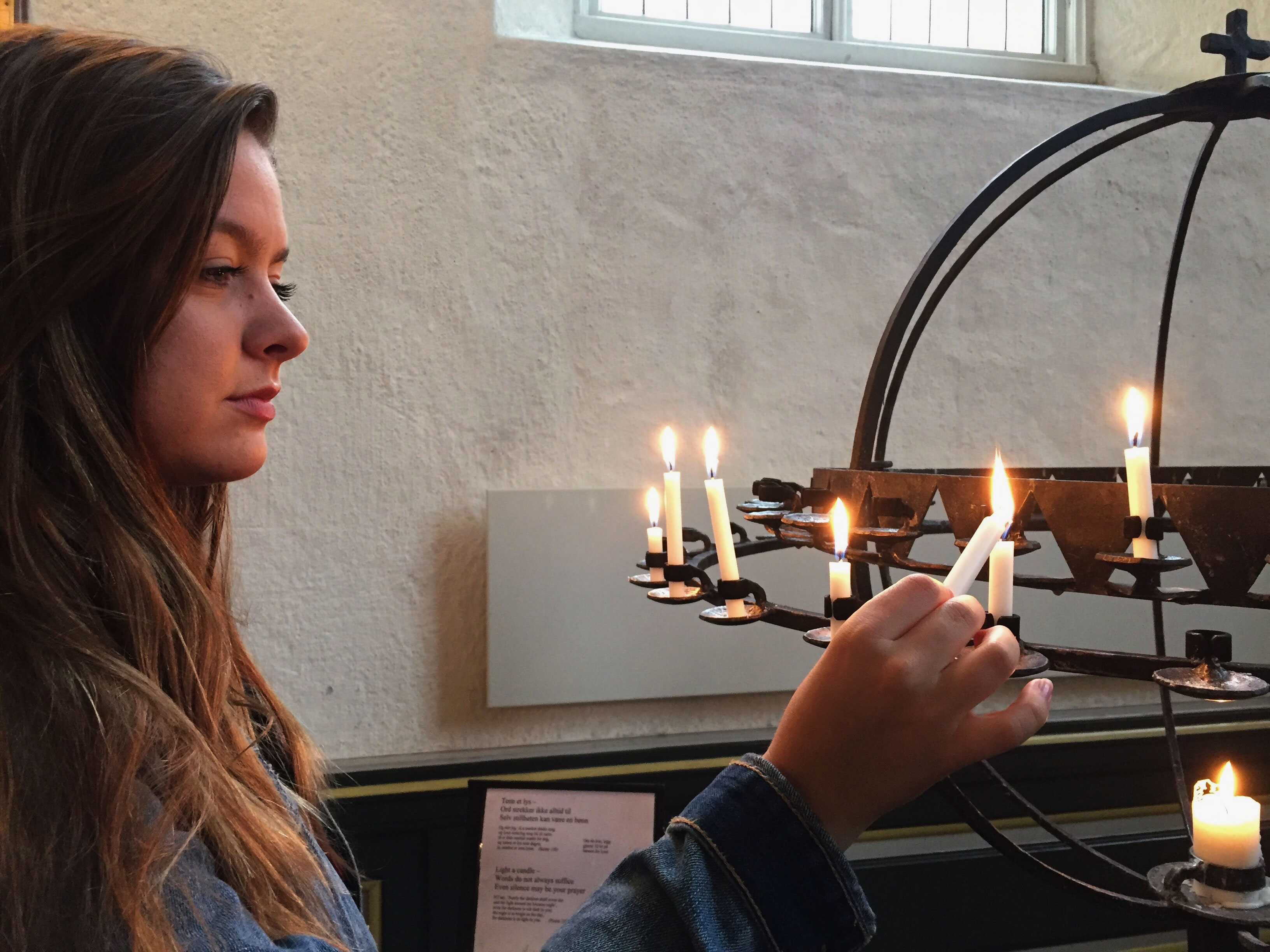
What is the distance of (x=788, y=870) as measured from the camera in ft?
1.89

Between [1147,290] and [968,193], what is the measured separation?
544 mm

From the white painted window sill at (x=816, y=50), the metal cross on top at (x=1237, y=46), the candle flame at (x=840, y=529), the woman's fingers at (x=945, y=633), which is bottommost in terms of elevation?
the woman's fingers at (x=945, y=633)

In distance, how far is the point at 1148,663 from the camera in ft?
2.28

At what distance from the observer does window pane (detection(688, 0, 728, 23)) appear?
9.09 ft

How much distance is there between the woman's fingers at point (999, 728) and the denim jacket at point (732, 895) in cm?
9

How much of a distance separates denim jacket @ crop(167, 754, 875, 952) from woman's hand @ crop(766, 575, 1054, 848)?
36mm

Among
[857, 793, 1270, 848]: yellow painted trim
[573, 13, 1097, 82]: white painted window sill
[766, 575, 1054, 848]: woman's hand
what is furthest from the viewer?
[573, 13, 1097, 82]: white painted window sill

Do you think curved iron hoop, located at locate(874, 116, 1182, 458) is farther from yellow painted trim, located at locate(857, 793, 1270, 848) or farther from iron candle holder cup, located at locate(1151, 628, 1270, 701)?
yellow painted trim, located at locate(857, 793, 1270, 848)

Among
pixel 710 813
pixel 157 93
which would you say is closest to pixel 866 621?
pixel 710 813

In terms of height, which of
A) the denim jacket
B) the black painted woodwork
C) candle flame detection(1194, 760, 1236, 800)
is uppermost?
candle flame detection(1194, 760, 1236, 800)

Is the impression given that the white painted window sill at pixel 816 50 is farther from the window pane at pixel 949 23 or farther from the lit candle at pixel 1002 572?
the lit candle at pixel 1002 572

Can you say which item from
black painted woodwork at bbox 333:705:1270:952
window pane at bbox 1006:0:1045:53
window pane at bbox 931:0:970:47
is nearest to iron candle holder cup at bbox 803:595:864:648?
black painted woodwork at bbox 333:705:1270:952

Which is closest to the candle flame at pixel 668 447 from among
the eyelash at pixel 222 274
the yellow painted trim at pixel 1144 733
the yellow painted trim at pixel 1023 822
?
the eyelash at pixel 222 274

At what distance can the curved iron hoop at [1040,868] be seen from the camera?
85cm
